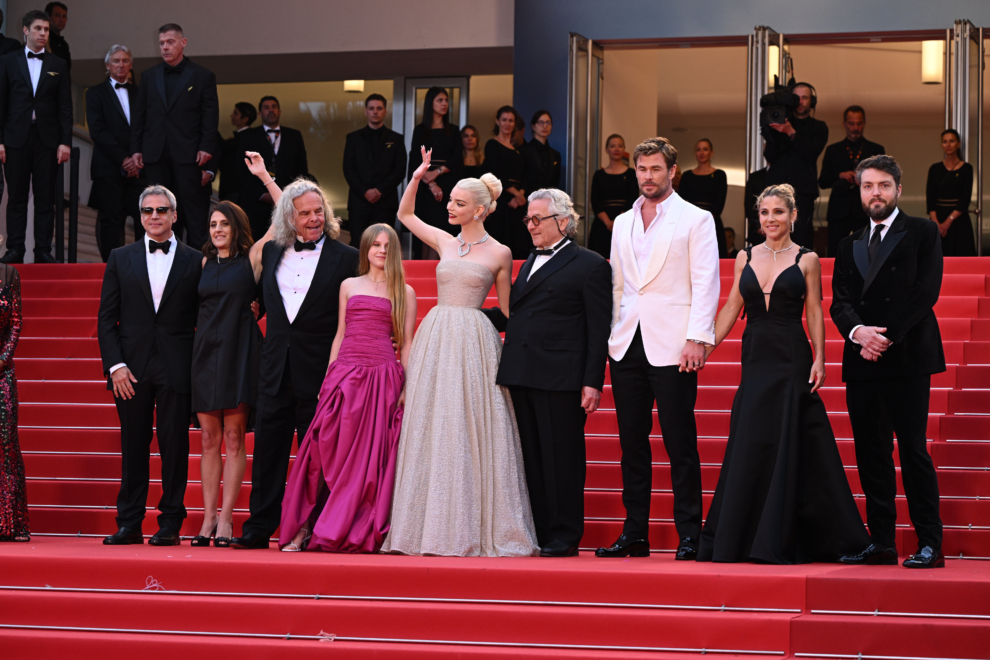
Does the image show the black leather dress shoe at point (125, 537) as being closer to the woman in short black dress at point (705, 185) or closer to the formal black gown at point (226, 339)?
the formal black gown at point (226, 339)

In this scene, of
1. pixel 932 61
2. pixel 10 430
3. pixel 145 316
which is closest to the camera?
pixel 145 316

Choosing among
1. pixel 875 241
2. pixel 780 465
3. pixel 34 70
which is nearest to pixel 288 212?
pixel 780 465

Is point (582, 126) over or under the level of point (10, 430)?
over

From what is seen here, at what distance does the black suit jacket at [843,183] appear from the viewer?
363 inches

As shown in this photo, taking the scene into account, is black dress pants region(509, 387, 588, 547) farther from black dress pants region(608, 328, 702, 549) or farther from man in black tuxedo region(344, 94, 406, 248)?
man in black tuxedo region(344, 94, 406, 248)

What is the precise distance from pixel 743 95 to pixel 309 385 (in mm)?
12136

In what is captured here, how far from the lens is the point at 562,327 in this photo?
187 inches

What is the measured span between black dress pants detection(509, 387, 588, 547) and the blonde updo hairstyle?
2.71 feet

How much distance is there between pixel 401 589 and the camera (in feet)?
13.4

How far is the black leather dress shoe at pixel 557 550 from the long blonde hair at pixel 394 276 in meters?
1.12

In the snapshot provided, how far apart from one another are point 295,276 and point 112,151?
172 inches

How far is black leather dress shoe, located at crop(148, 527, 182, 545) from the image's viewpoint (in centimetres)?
494

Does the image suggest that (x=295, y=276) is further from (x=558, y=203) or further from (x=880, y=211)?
(x=880, y=211)

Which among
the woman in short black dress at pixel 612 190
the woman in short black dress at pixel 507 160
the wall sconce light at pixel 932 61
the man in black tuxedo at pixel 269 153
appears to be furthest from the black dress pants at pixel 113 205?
the wall sconce light at pixel 932 61
